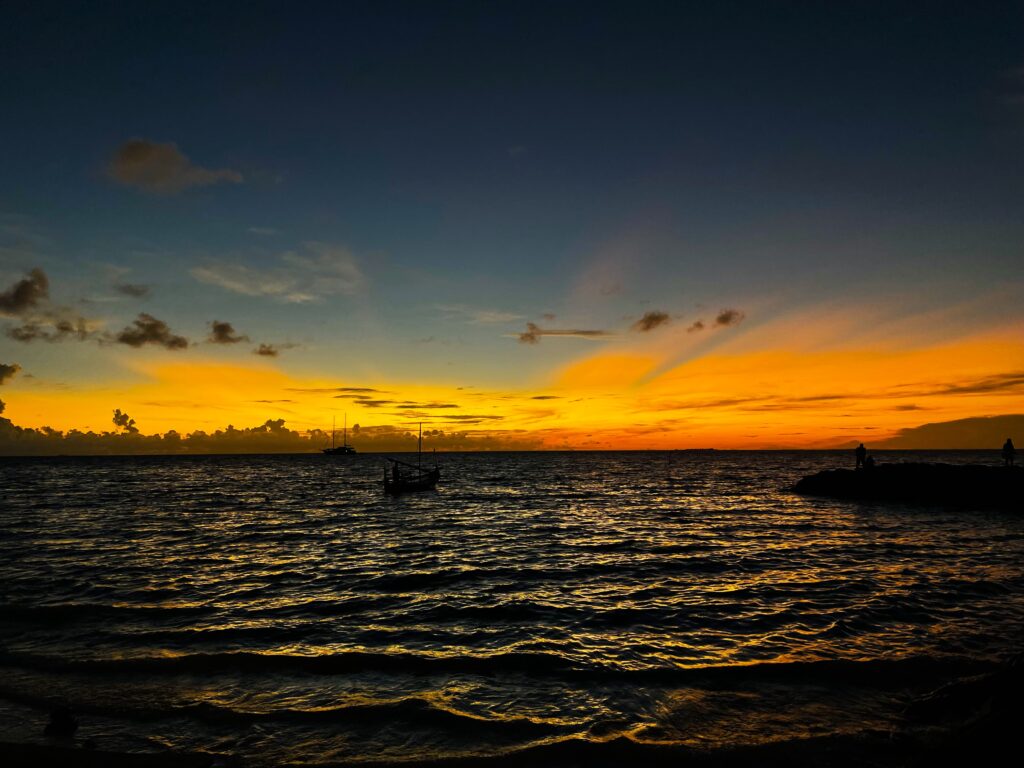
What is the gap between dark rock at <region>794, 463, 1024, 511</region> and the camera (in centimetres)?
4831

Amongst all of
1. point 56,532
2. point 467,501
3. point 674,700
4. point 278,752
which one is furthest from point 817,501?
point 56,532

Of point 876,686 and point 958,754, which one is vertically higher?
point 958,754

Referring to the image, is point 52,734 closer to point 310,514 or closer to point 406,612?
point 406,612

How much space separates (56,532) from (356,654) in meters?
35.9

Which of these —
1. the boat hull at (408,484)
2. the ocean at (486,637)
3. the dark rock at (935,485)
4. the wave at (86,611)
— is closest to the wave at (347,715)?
the ocean at (486,637)

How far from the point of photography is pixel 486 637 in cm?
1538

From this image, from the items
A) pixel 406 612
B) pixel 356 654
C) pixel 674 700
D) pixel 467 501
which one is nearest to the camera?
pixel 674 700

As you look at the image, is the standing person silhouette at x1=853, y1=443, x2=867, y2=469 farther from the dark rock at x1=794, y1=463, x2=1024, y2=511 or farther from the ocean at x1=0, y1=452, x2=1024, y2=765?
the ocean at x1=0, y1=452, x2=1024, y2=765

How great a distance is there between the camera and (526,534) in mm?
36656

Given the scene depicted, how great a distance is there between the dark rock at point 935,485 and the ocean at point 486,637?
18.2m

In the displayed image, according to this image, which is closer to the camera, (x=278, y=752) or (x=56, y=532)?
(x=278, y=752)

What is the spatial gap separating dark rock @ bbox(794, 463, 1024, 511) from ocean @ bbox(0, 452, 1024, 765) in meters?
18.2

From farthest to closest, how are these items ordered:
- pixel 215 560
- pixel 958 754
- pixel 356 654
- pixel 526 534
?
pixel 526 534
pixel 215 560
pixel 356 654
pixel 958 754

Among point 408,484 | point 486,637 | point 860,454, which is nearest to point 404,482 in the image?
point 408,484
